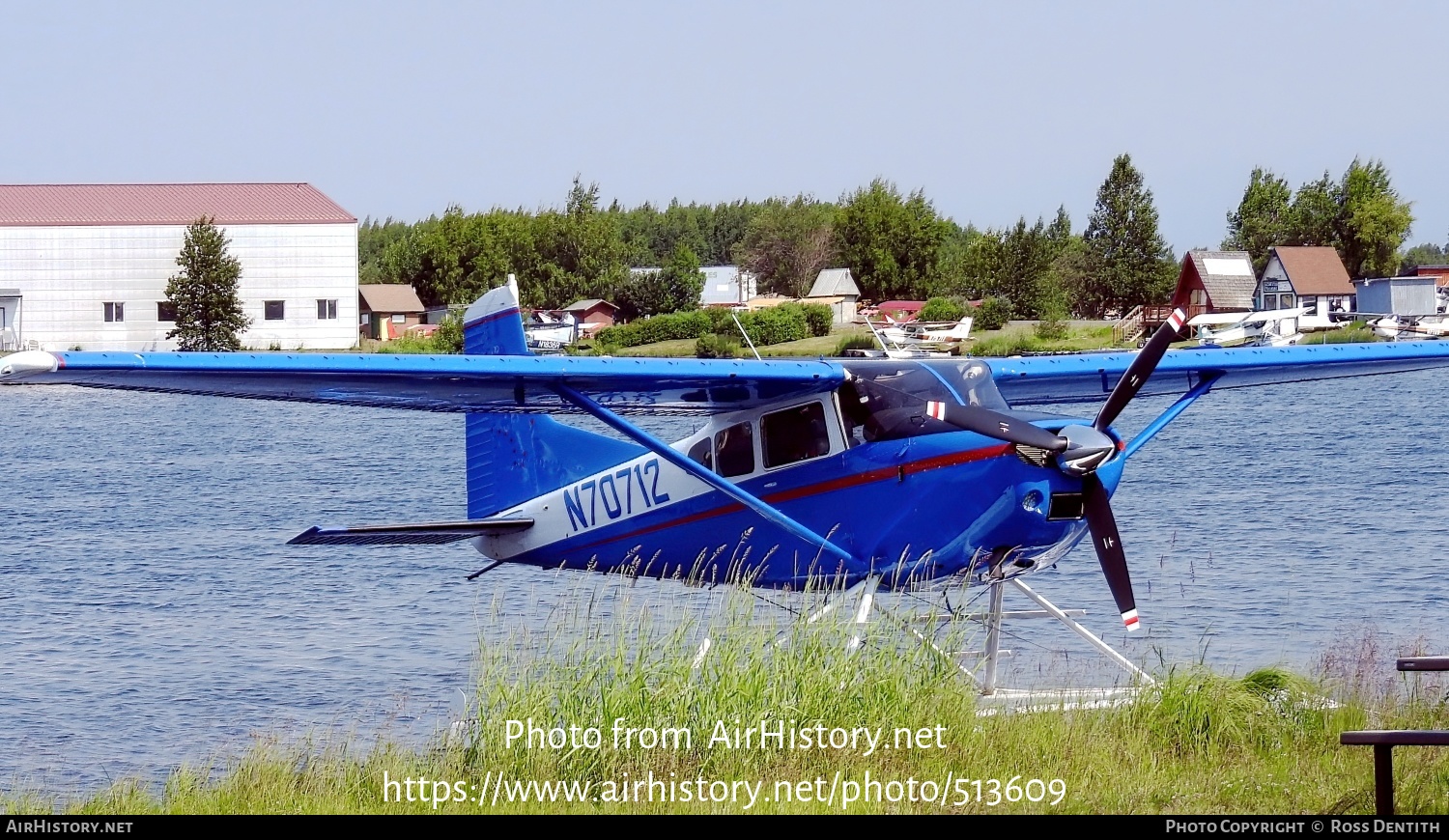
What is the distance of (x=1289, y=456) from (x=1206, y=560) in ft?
39.8

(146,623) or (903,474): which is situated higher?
(903,474)

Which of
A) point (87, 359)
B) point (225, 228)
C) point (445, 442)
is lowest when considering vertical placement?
point (445, 442)

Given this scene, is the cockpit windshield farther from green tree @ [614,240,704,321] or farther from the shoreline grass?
green tree @ [614,240,704,321]

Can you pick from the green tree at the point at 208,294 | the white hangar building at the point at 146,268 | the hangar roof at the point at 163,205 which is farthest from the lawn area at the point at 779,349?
the green tree at the point at 208,294

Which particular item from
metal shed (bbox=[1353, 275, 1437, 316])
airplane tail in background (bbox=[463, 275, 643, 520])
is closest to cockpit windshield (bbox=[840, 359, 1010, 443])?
airplane tail in background (bbox=[463, 275, 643, 520])

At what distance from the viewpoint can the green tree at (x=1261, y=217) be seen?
303 ft

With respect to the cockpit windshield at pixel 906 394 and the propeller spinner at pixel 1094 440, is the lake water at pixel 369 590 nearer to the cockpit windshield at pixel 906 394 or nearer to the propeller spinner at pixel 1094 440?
the propeller spinner at pixel 1094 440

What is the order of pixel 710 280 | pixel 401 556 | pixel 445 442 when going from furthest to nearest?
pixel 710 280
pixel 445 442
pixel 401 556

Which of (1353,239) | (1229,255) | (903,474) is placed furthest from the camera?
(1353,239)

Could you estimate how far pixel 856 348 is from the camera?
53844 mm

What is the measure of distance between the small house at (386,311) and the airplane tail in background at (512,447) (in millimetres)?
69326

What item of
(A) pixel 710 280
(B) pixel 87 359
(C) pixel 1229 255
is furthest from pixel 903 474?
(A) pixel 710 280

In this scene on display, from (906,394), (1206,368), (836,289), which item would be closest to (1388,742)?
(906,394)
